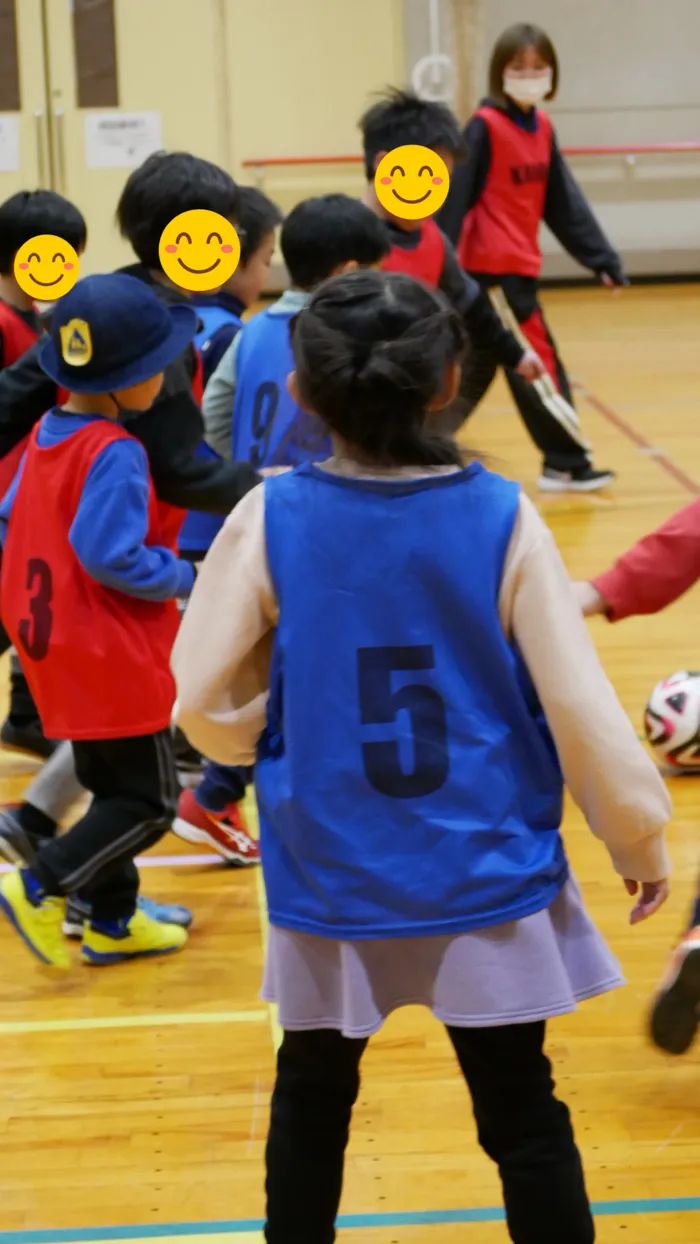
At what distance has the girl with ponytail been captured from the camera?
1659mm

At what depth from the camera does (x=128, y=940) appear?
3.00 metres

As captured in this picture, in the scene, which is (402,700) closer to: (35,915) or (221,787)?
(35,915)

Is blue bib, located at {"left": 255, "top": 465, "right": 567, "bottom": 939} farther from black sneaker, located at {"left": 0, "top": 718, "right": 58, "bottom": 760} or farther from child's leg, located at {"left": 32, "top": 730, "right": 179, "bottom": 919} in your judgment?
black sneaker, located at {"left": 0, "top": 718, "right": 58, "bottom": 760}

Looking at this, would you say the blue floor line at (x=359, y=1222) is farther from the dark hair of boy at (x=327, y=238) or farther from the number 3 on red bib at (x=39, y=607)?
the dark hair of boy at (x=327, y=238)

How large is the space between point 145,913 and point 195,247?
1.28m

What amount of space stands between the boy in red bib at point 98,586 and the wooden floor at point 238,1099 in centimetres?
25

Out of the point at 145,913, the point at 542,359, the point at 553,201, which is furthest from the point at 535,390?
the point at 145,913

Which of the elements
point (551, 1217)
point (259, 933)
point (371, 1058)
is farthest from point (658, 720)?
point (551, 1217)

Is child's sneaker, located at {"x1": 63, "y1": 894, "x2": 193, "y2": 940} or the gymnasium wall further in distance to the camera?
the gymnasium wall

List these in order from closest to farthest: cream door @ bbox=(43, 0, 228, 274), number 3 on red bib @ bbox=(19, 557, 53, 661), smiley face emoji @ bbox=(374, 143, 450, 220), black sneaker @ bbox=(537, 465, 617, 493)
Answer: number 3 on red bib @ bbox=(19, 557, 53, 661) → smiley face emoji @ bbox=(374, 143, 450, 220) → black sneaker @ bbox=(537, 465, 617, 493) → cream door @ bbox=(43, 0, 228, 274)

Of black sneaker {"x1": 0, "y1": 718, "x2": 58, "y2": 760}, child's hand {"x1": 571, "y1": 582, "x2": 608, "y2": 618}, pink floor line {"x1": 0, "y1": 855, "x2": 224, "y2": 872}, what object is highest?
child's hand {"x1": 571, "y1": 582, "x2": 608, "y2": 618}

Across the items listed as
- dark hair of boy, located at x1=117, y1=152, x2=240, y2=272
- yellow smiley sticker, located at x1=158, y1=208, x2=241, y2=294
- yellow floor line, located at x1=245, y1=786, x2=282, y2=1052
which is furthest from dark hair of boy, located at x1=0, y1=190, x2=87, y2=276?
yellow floor line, located at x1=245, y1=786, x2=282, y2=1052

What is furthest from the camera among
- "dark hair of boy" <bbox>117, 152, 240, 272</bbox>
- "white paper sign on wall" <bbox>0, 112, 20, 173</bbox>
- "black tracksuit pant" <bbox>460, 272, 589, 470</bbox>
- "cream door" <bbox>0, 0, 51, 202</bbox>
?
"white paper sign on wall" <bbox>0, 112, 20, 173</bbox>

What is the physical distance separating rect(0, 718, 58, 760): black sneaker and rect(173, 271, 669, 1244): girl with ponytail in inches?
89.4
